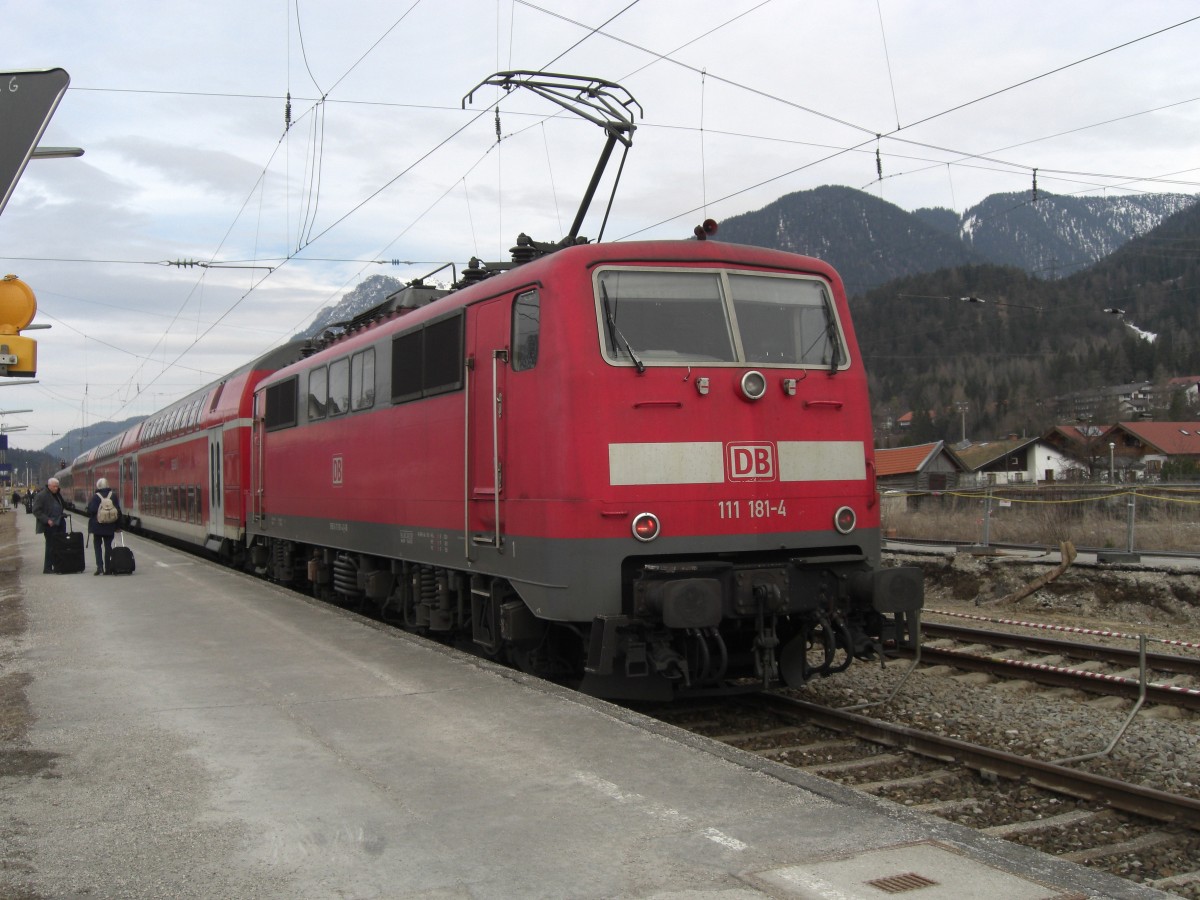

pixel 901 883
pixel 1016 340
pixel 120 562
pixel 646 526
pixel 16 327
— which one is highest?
pixel 1016 340

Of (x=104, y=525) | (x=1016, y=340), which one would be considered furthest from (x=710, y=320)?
(x=1016, y=340)

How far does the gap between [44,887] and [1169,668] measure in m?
8.97

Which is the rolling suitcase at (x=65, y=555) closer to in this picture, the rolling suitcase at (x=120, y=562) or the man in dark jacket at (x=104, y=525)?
the man in dark jacket at (x=104, y=525)

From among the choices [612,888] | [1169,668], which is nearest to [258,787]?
[612,888]

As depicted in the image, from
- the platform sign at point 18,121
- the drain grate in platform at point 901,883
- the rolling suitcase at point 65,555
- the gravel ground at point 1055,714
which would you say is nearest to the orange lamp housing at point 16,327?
the platform sign at point 18,121

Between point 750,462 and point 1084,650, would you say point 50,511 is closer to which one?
point 750,462

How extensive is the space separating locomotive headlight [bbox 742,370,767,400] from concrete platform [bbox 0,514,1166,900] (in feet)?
7.56

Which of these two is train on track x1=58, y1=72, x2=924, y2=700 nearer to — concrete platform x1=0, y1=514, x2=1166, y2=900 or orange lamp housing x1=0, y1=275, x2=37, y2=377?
concrete platform x1=0, y1=514, x2=1166, y2=900

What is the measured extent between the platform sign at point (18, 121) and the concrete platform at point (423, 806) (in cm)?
265

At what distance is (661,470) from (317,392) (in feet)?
22.7

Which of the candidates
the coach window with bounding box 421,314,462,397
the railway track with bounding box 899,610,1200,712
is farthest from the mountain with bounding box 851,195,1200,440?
the coach window with bounding box 421,314,462,397

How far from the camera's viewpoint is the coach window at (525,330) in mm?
7457

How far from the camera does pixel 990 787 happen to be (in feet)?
20.0

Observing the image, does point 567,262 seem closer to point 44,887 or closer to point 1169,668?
point 44,887
